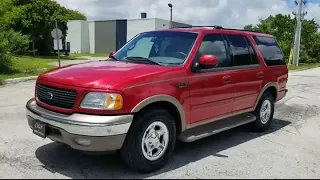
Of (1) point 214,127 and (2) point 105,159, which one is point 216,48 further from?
(2) point 105,159

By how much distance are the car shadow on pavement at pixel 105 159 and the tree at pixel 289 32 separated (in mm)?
39788

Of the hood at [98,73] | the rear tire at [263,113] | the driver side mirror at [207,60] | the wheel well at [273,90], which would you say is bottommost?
the rear tire at [263,113]

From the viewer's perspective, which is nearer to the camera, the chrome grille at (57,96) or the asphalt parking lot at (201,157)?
the chrome grille at (57,96)

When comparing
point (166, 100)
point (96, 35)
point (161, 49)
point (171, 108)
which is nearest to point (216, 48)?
point (161, 49)

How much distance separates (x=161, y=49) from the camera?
5500 mm

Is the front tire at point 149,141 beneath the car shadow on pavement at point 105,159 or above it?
above

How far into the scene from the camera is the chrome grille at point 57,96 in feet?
14.1

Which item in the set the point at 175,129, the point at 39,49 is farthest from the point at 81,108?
the point at 39,49

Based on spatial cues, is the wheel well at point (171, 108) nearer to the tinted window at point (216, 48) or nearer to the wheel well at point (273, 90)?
the tinted window at point (216, 48)

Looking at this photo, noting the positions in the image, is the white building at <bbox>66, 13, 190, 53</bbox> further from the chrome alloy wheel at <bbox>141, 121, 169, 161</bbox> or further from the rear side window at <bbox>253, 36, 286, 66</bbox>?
the chrome alloy wheel at <bbox>141, 121, 169, 161</bbox>

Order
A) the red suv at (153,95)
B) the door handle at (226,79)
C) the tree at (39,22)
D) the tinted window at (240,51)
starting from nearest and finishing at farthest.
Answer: the red suv at (153,95), the door handle at (226,79), the tinted window at (240,51), the tree at (39,22)

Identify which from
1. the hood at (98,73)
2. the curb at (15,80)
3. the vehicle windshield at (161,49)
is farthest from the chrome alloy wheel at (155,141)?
the curb at (15,80)

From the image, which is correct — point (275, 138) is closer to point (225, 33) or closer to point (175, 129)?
point (225, 33)

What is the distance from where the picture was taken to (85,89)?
13.7 feet
